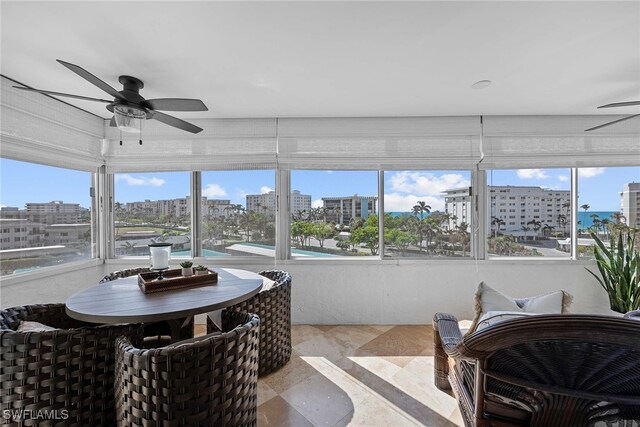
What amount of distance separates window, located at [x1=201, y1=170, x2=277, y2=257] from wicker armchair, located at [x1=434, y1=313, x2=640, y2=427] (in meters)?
2.38

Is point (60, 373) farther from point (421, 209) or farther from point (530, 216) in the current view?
point (530, 216)

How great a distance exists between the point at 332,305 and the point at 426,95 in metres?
2.36

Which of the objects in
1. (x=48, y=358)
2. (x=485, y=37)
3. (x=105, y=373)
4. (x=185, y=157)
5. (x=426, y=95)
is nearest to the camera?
(x=48, y=358)

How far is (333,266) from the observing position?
303cm

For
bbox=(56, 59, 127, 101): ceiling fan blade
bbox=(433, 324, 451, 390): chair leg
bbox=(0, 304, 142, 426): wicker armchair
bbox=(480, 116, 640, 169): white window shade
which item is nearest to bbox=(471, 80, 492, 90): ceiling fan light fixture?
bbox=(480, 116, 640, 169): white window shade

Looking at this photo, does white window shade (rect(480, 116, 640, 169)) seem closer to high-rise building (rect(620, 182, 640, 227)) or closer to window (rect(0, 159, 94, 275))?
high-rise building (rect(620, 182, 640, 227))

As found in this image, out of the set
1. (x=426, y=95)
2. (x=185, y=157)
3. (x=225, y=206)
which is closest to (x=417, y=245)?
(x=426, y=95)

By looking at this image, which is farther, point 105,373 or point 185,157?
point 185,157

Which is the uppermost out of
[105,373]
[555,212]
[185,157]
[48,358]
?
[185,157]

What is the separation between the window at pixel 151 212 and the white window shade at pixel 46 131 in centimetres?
43

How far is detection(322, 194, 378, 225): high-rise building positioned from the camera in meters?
3.13

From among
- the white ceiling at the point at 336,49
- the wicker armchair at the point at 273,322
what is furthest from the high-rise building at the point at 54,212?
the wicker armchair at the point at 273,322

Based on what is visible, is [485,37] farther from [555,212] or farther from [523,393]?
[555,212]

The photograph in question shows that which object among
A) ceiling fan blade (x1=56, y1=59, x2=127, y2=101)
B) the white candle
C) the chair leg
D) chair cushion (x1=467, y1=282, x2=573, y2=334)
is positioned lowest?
the chair leg
